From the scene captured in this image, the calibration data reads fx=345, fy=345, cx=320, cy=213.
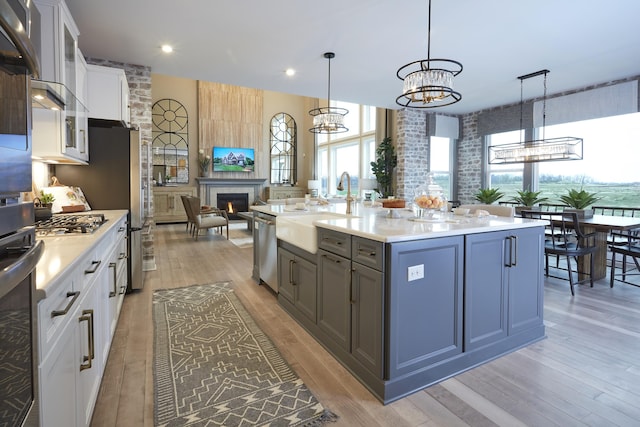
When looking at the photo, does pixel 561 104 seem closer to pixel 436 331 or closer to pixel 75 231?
pixel 436 331

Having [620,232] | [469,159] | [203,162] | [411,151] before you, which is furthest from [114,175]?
[469,159]

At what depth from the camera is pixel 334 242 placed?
2.37 meters

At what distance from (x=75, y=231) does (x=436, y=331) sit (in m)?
2.27

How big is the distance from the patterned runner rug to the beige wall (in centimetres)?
807

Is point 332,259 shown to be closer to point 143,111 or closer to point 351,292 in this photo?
point 351,292

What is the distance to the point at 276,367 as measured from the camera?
2.30 meters

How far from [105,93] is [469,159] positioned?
736 cm

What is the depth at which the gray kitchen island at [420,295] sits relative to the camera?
1974mm

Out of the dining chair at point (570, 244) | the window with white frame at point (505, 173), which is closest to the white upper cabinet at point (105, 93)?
the dining chair at point (570, 244)

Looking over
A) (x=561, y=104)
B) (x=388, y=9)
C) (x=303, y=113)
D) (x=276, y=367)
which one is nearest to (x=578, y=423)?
(x=276, y=367)

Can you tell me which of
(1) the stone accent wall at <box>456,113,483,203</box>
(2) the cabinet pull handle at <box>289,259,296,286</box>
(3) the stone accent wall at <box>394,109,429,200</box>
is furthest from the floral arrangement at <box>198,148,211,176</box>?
(2) the cabinet pull handle at <box>289,259,296,286</box>

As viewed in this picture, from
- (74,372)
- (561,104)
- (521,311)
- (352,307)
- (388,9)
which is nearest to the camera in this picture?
(74,372)

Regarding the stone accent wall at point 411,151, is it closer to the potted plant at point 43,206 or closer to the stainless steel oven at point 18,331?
the potted plant at point 43,206

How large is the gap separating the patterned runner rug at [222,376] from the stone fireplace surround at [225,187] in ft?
25.3
